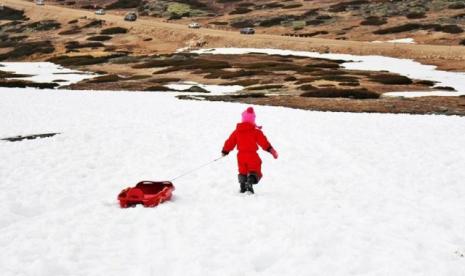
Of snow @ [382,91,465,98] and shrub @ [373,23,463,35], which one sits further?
shrub @ [373,23,463,35]

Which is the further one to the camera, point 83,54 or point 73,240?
point 83,54

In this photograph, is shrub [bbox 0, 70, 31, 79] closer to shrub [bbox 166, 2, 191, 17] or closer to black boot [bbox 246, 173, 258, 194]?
black boot [bbox 246, 173, 258, 194]

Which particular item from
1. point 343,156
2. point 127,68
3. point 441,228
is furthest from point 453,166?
point 127,68

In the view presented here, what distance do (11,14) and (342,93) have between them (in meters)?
125

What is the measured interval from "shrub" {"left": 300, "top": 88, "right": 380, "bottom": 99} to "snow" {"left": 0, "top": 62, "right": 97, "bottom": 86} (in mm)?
27414

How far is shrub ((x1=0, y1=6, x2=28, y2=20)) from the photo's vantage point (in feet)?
448

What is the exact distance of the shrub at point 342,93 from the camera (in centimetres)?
3888

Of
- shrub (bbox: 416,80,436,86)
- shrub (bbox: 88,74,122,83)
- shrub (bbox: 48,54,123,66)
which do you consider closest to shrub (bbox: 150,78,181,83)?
shrub (bbox: 88,74,122,83)

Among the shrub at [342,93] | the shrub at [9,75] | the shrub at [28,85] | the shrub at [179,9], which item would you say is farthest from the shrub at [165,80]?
the shrub at [179,9]

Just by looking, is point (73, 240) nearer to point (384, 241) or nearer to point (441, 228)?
point (384, 241)

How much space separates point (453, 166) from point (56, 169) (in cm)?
1377

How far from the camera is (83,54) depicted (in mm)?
86125

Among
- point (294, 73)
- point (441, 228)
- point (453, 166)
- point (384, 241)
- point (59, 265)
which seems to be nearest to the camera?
point (59, 265)

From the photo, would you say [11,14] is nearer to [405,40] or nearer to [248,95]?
[405,40]
